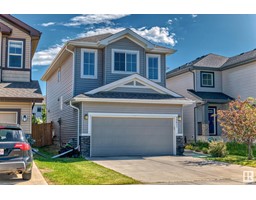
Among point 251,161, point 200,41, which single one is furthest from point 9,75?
point 251,161

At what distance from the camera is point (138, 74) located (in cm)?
1466

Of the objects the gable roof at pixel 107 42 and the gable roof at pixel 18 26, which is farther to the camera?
the gable roof at pixel 107 42

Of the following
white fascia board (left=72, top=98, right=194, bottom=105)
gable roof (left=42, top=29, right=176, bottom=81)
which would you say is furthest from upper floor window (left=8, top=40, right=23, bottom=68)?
white fascia board (left=72, top=98, right=194, bottom=105)

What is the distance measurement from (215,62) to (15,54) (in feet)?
41.8

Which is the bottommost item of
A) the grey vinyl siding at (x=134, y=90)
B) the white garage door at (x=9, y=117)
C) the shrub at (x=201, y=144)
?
the shrub at (x=201, y=144)

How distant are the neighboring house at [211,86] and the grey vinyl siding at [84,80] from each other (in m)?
6.22

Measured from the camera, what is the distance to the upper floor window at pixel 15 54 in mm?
13570

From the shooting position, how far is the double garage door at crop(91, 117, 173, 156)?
13308mm

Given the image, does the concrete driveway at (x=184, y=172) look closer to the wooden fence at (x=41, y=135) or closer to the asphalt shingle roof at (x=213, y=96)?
the wooden fence at (x=41, y=135)

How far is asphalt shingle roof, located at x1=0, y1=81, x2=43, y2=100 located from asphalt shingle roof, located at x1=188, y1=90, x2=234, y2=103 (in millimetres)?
9985

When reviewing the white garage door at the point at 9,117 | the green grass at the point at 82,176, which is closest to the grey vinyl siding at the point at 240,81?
the green grass at the point at 82,176

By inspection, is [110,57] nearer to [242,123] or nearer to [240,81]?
[242,123]
